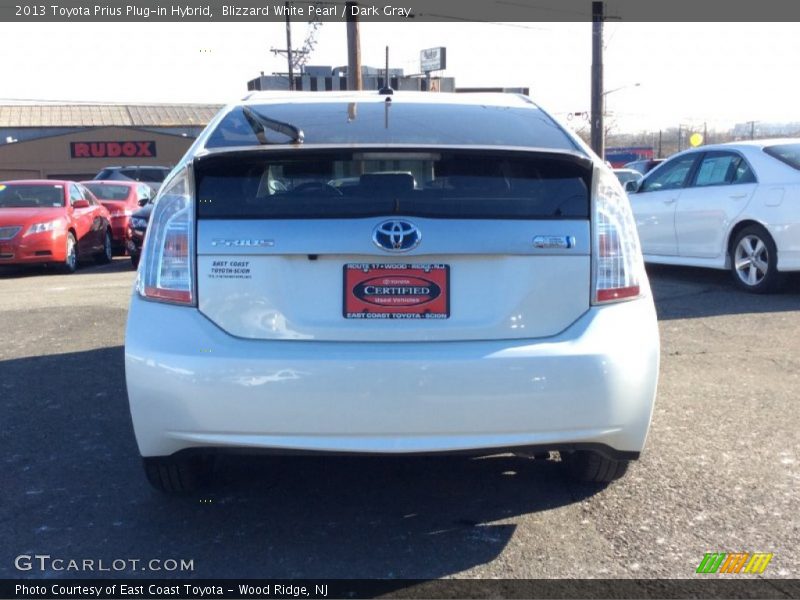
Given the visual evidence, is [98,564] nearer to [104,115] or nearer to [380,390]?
[380,390]

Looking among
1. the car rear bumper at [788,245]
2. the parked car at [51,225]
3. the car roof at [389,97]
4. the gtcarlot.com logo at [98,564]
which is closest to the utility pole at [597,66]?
the parked car at [51,225]

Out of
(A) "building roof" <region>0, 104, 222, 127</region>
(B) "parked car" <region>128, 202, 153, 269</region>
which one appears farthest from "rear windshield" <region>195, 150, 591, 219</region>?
(A) "building roof" <region>0, 104, 222, 127</region>

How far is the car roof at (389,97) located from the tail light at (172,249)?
907 mm

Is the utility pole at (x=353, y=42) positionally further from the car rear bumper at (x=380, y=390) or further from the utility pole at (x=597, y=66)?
the car rear bumper at (x=380, y=390)

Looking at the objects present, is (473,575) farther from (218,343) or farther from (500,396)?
(218,343)

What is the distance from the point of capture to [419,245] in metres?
3.33

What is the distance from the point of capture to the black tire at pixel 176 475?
12.4 feet

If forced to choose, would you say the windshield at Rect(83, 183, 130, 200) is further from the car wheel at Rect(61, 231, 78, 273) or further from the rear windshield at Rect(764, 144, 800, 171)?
the rear windshield at Rect(764, 144, 800, 171)

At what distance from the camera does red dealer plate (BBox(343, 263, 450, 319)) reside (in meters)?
3.36

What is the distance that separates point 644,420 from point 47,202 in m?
13.0

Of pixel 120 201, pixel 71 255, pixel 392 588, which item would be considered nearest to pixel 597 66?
pixel 120 201

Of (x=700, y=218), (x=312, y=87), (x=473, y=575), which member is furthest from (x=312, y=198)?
(x=312, y=87)

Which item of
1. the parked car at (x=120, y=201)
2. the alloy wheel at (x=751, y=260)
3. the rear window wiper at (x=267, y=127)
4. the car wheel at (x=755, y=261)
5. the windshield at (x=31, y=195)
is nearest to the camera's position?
the rear window wiper at (x=267, y=127)

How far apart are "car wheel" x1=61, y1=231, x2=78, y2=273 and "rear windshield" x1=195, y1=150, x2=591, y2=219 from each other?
11.1 metres
